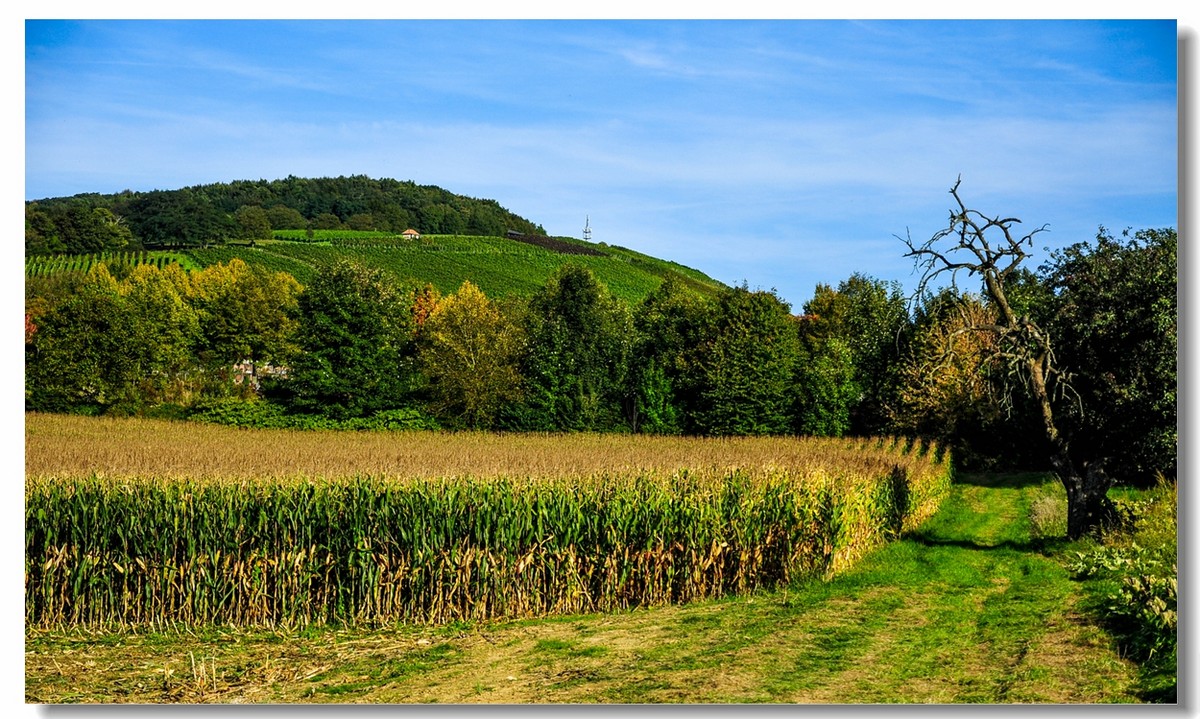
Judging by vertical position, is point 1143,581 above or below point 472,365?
below

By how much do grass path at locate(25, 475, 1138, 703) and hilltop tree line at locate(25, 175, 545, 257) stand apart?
5.54m

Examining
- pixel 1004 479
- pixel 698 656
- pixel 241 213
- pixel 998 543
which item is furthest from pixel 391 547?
pixel 241 213

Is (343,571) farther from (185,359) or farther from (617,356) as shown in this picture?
(185,359)

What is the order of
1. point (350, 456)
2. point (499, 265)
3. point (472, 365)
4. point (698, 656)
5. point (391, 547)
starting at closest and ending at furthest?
point (698, 656)
point (391, 547)
point (350, 456)
point (472, 365)
point (499, 265)

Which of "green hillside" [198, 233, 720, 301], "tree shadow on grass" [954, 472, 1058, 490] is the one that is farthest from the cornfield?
"green hillside" [198, 233, 720, 301]

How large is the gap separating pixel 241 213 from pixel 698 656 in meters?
27.2

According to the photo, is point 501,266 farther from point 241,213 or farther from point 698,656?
point 698,656

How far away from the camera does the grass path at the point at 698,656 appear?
816 centimetres

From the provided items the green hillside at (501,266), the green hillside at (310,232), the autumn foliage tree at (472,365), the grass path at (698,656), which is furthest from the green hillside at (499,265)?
the grass path at (698,656)

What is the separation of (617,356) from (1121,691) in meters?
30.3

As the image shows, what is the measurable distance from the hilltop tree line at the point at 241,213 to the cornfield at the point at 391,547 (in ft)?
11.8

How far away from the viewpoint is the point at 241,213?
3231 cm

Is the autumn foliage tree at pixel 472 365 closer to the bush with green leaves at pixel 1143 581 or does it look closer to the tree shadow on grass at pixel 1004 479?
the tree shadow on grass at pixel 1004 479

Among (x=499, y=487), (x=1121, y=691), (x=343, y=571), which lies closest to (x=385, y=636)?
(x=343, y=571)
